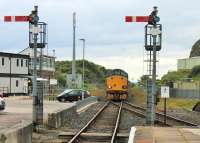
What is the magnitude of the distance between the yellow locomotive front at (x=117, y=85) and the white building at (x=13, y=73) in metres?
15.6

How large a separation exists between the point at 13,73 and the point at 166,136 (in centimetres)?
6161

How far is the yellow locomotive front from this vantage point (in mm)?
65312

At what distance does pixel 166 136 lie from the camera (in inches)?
770

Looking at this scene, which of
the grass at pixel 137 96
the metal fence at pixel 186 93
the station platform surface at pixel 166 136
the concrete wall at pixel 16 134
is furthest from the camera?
the grass at pixel 137 96

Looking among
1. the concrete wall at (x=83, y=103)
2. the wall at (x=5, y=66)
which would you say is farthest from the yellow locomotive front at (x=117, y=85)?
the wall at (x=5, y=66)

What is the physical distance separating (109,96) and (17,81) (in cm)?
1743

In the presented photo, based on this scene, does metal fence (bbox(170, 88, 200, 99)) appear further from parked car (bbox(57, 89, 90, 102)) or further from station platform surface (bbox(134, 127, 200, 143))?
station platform surface (bbox(134, 127, 200, 143))

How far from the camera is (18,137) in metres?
15.8

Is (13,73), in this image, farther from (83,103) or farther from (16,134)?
(16,134)

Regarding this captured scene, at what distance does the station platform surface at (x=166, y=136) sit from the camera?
1808cm

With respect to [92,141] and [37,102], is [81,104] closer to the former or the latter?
[37,102]

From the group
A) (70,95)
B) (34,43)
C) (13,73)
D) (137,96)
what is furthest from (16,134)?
(137,96)

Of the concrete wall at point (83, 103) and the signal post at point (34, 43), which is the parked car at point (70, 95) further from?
the signal post at point (34, 43)

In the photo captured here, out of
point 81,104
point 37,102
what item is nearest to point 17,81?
point 81,104
